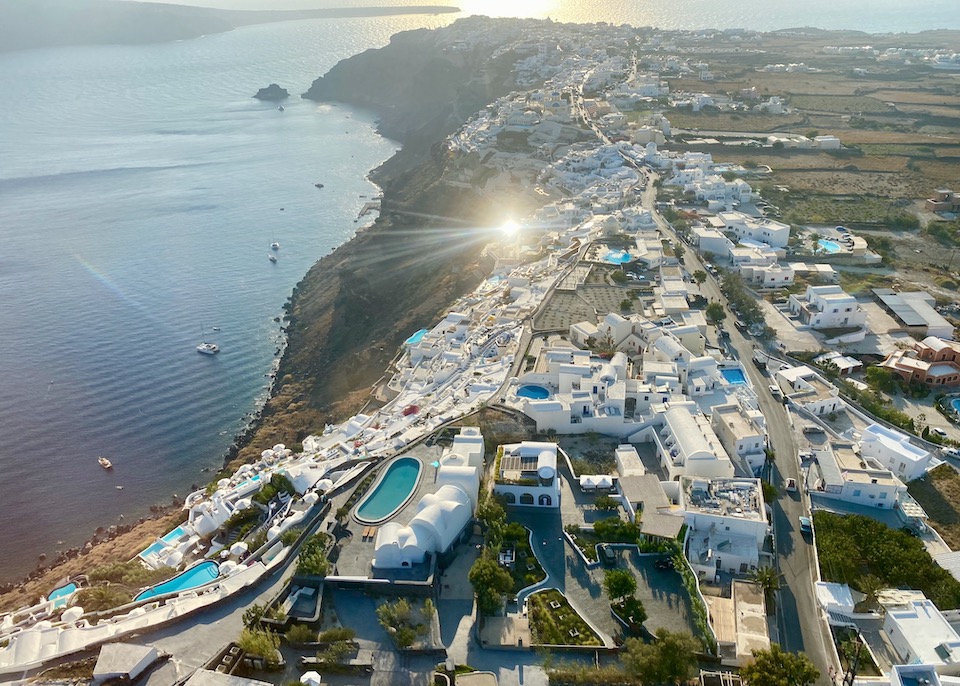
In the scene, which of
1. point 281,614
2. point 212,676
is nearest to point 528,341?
point 281,614

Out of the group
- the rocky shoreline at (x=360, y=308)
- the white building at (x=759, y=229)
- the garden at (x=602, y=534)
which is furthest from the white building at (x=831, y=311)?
the rocky shoreline at (x=360, y=308)

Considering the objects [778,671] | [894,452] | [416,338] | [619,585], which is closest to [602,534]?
[619,585]

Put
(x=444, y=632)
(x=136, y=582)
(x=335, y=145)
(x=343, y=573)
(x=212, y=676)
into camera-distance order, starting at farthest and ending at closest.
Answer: (x=335, y=145) → (x=136, y=582) → (x=343, y=573) → (x=444, y=632) → (x=212, y=676)

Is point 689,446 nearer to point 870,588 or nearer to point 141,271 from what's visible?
point 870,588

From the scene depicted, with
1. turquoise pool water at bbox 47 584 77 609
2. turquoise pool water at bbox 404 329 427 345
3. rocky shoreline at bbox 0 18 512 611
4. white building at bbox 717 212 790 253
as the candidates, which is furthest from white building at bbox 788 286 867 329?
turquoise pool water at bbox 47 584 77 609

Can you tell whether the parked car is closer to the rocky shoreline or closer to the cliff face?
the rocky shoreline

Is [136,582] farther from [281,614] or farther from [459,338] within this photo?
[459,338]
